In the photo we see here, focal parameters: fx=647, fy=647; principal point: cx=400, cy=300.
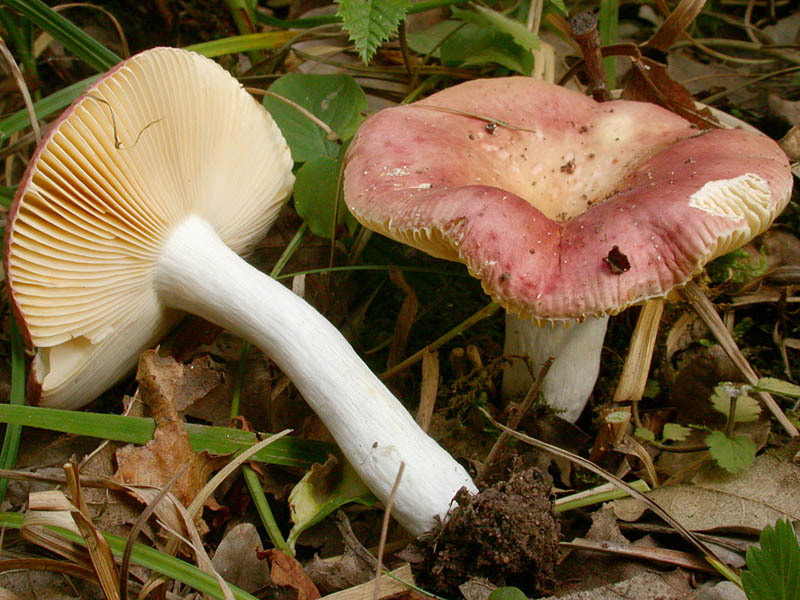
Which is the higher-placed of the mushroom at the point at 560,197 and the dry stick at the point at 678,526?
the mushroom at the point at 560,197

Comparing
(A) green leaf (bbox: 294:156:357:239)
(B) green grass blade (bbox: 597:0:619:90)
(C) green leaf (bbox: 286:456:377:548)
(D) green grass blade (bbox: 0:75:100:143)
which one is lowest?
(C) green leaf (bbox: 286:456:377:548)

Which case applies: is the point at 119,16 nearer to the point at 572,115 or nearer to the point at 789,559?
the point at 572,115

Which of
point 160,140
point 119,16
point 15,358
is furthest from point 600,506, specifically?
point 119,16

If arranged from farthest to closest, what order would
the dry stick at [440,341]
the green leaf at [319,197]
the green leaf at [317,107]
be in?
1. the green leaf at [317,107]
2. the green leaf at [319,197]
3. the dry stick at [440,341]

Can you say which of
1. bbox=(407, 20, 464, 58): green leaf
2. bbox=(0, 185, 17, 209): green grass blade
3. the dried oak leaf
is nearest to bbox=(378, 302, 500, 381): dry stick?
the dried oak leaf

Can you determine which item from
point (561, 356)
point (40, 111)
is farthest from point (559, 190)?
point (40, 111)

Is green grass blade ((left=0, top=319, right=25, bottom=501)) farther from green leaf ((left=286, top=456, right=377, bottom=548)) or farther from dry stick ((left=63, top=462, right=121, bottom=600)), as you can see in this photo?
green leaf ((left=286, top=456, right=377, bottom=548))

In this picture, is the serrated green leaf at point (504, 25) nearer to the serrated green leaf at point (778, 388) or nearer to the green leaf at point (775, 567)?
the serrated green leaf at point (778, 388)

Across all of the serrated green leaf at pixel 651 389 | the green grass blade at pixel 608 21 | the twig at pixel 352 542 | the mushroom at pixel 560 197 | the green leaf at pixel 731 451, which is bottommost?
the serrated green leaf at pixel 651 389

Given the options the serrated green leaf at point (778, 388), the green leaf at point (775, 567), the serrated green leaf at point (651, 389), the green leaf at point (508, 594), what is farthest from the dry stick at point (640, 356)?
the green leaf at point (508, 594)
